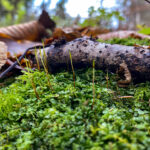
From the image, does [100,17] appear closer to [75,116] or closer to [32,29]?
[32,29]

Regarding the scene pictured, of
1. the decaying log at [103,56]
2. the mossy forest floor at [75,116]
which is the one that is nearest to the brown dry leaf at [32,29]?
the decaying log at [103,56]

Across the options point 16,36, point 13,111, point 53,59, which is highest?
point 16,36

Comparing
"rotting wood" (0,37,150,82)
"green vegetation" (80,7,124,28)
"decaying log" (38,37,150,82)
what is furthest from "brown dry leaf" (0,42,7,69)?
"green vegetation" (80,7,124,28)

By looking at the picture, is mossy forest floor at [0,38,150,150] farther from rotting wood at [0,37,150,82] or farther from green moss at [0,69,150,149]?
rotting wood at [0,37,150,82]

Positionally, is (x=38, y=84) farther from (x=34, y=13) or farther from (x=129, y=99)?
(x=34, y=13)

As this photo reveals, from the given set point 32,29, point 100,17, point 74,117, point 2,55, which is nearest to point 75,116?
point 74,117

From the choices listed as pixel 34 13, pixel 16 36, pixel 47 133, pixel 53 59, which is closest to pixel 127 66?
pixel 53 59

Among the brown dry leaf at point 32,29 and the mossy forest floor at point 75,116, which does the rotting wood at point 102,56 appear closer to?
the mossy forest floor at point 75,116
